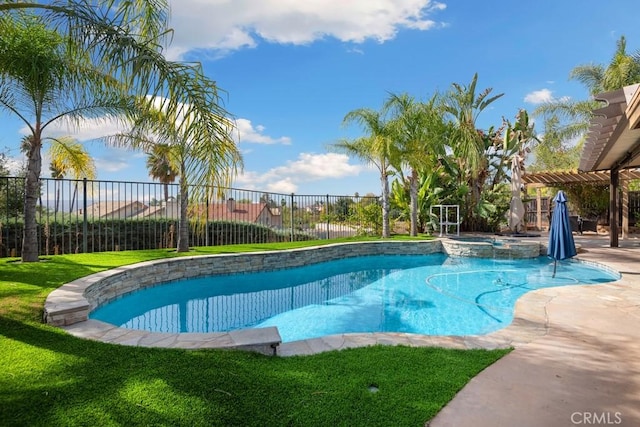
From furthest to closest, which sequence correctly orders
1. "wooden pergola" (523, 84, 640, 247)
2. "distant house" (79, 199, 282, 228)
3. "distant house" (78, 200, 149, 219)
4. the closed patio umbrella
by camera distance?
the closed patio umbrella → "distant house" (79, 199, 282, 228) → "distant house" (78, 200, 149, 219) → "wooden pergola" (523, 84, 640, 247)

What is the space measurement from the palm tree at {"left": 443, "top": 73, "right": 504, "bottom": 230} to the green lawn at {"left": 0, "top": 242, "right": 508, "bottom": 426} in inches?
570

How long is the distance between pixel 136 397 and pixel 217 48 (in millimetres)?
8672

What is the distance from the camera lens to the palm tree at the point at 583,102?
631 inches

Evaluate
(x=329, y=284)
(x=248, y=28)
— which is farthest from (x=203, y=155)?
(x=248, y=28)

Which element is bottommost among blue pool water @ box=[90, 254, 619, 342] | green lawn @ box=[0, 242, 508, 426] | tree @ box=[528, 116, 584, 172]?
blue pool water @ box=[90, 254, 619, 342]

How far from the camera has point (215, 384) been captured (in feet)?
9.02

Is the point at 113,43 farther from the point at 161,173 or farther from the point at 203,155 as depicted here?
the point at 161,173

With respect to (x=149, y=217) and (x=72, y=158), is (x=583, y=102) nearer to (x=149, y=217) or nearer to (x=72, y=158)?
(x=149, y=217)

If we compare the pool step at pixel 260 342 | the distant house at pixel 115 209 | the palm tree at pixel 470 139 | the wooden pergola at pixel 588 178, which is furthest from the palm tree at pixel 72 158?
the wooden pergola at pixel 588 178

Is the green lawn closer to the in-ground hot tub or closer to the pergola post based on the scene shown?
the in-ground hot tub

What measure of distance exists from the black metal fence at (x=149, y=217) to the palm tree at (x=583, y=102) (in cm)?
1095

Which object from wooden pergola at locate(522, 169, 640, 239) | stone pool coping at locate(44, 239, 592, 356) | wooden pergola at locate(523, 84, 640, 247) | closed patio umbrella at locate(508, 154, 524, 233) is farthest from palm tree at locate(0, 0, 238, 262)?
wooden pergola at locate(522, 169, 640, 239)

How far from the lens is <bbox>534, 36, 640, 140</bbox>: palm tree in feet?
52.5

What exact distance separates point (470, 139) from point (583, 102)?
7522mm
